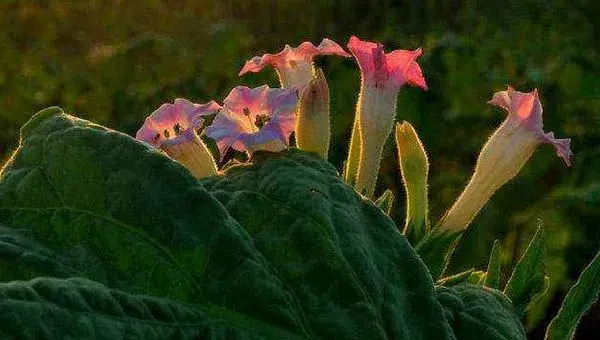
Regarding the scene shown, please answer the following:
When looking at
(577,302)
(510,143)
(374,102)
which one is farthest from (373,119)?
(577,302)

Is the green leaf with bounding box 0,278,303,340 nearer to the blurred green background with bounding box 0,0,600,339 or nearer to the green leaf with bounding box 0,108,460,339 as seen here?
the green leaf with bounding box 0,108,460,339

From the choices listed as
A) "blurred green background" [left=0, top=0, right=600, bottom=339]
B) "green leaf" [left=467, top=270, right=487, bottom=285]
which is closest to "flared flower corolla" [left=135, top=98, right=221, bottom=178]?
"green leaf" [left=467, top=270, right=487, bottom=285]

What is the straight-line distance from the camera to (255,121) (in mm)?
929

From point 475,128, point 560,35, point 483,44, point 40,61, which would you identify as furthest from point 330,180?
point 40,61

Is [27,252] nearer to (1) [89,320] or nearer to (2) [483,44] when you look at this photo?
(1) [89,320]

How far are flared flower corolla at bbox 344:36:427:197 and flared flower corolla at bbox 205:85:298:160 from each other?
0.13 metres

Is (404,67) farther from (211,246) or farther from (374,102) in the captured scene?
(211,246)

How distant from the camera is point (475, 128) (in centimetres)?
311

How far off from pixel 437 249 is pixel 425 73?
2365 mm

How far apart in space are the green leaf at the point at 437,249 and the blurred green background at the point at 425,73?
1345 mm

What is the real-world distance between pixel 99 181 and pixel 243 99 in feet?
0.81

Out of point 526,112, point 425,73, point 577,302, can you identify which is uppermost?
point 526,112

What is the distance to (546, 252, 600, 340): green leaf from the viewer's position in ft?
3.09

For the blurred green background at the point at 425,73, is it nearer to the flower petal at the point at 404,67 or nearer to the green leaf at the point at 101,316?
the flower petal at the point at 404,67
